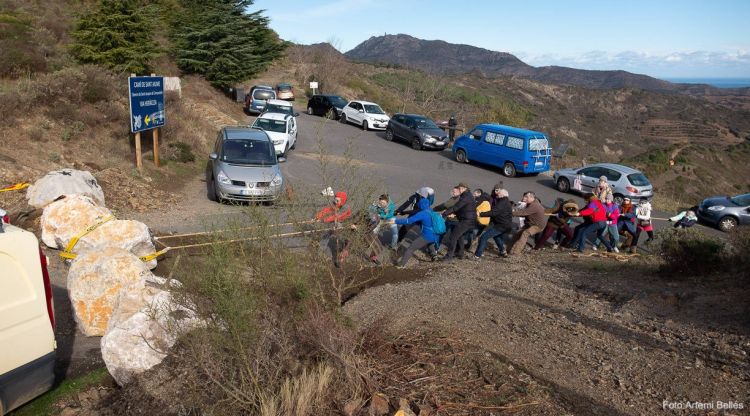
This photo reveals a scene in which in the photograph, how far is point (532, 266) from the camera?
37.1 feet

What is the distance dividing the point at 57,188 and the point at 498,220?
9076mm

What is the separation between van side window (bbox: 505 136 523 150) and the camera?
22.5m

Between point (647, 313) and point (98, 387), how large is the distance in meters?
6.93

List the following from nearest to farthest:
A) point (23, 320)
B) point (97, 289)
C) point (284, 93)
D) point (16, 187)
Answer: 1. point (23, 320)
2. point (97, 289)
3. point (16, 187)
4. point (284, 93)

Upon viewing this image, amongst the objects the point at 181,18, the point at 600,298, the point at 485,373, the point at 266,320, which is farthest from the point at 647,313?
the point at 181,18

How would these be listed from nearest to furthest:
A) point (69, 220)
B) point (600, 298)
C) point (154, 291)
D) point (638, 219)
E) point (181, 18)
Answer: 1. point (154, 291)
2. point (600, 298)
3. point (69, 220)
4. point (638, 219)
5. point (181, 18)

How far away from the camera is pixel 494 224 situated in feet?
40.4

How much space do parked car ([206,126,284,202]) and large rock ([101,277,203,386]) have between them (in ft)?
26.8

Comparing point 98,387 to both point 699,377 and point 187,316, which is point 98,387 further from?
point 699,377

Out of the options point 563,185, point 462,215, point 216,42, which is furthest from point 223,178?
point 216,42

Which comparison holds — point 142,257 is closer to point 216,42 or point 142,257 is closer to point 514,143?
point 514,143

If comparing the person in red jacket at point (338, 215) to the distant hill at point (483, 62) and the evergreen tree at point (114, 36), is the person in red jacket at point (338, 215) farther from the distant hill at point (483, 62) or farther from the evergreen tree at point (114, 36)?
the distant hill at point (483, 62)

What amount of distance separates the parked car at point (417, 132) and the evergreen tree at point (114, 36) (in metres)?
12.1

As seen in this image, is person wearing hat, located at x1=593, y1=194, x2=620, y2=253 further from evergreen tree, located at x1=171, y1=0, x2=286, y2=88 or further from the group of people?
evergreen tree, located at x1=171, y1=0, x2=286, y2=88
